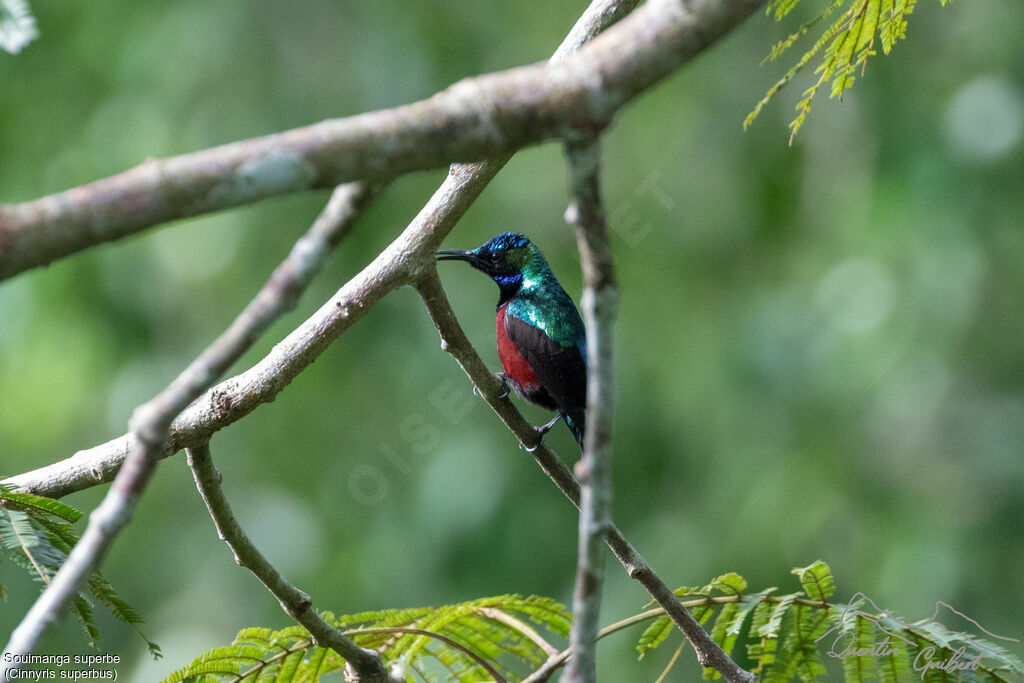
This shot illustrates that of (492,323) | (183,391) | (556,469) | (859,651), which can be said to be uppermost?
(492,323)

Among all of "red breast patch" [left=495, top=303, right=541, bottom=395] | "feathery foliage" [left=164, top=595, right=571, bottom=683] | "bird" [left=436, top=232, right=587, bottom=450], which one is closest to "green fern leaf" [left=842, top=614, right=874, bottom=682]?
"feathery foliage" [left=164, top=595, right=571, bottom=683]

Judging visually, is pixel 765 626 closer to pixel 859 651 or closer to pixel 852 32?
pixel 859 651

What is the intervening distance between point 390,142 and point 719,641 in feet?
8.65

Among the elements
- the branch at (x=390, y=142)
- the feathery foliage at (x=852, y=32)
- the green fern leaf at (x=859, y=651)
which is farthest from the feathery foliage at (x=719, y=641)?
the branch at (x=390, y=142)

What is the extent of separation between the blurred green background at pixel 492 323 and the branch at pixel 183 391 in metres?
6.79

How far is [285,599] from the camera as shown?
2.99 metres

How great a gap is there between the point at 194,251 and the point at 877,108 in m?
6.69

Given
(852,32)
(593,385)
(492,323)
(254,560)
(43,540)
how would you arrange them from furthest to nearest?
(492,323), (254,560), (852,32), (43,540), (593,385)

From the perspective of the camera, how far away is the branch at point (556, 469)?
3215 mm

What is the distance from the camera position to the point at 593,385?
1828 millimetres

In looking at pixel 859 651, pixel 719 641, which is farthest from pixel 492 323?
pixel 859 651

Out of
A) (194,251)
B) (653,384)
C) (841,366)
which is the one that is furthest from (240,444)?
(841,366)

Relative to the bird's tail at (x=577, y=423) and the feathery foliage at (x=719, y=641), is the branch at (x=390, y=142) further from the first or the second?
the bird's tail at (x=577, y=423)

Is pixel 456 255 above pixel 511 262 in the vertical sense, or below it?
above
